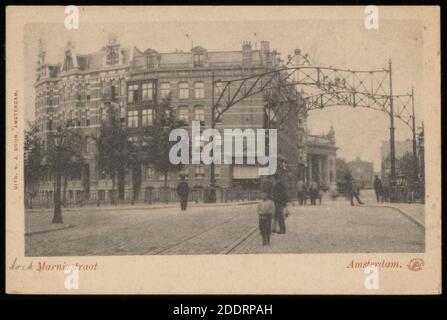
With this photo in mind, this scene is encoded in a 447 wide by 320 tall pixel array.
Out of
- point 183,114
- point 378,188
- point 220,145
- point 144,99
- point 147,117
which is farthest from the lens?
point 378,188

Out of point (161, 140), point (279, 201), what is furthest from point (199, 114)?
point (279, 201)

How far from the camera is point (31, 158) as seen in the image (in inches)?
419

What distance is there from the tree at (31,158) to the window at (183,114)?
2973 mm

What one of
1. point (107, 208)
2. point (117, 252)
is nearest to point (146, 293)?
point (117, 252)

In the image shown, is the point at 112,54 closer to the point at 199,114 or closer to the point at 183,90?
the point at 183,90

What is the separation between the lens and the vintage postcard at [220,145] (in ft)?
33.1

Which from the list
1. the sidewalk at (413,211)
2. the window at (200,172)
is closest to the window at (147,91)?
the window at (200,172)

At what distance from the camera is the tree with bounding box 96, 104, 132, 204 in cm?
1151

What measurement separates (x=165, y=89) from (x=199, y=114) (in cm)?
142

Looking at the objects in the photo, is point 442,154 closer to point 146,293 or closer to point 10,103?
point 146,293

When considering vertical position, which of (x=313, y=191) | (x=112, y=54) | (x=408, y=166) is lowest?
(x=313, y=191)

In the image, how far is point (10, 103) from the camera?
1050 centimetres

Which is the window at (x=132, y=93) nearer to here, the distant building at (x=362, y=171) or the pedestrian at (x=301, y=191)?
the pedestrian at (x=301, y=191)

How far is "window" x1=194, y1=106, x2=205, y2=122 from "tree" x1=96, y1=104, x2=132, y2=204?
1655 mm
